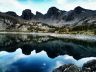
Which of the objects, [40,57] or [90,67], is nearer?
[90,67]

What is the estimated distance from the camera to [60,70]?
111ft

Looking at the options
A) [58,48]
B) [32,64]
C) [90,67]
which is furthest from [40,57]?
[58,48]

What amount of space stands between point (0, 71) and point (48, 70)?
32.7 feet

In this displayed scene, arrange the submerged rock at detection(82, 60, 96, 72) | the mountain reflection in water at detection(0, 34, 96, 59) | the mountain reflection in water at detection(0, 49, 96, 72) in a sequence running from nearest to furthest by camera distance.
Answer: the submerged rock at detection(82, 60, 96, 72) → the mountain reflection in water at detection(0, 49, 96, 72) → the mountain reflection in water at detection(0, 34, 96, 59)

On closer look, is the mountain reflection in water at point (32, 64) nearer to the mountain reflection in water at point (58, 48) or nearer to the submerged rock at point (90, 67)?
the submerged rock at point (90, 67)

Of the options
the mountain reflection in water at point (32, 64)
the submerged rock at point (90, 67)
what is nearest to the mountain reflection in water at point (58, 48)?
the mountain reflection in water at point (32, 64)

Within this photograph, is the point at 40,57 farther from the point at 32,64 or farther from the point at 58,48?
the point at 58,48

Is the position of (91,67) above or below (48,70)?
above

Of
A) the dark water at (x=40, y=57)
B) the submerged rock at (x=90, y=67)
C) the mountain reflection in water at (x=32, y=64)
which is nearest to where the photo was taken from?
the submerged rock at (x=90, y=67)

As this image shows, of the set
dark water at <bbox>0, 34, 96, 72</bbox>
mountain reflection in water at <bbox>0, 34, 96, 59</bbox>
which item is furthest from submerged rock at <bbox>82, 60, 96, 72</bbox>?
mountain reflection in water at <bbox>0, 34, 96, 59</bbox>

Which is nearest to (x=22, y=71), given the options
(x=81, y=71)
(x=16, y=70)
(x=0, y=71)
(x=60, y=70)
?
(x=16, y=70)

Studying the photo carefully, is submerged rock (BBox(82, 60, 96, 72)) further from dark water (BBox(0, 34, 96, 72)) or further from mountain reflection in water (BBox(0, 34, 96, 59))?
mountain reflection in water (BBox(0, 34, 96, 59))

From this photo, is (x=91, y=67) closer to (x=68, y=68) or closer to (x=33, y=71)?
(x=68, y=68)

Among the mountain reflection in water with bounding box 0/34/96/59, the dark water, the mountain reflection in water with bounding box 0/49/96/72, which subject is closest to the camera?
the mountain reflection in water with bounding box 0/49/96/72
